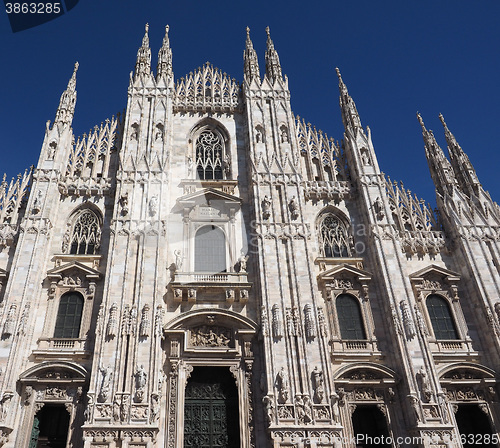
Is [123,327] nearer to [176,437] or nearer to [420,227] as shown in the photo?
[176,437]

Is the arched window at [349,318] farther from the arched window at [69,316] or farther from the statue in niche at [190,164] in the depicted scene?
the arched window at [69,316]

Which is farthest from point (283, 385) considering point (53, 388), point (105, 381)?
point (53, 388)

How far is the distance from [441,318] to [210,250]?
35.6ft

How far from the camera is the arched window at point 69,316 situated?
58.6ft

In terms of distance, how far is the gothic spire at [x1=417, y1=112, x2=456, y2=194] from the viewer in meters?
22.6

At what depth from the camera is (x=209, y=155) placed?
2388cm

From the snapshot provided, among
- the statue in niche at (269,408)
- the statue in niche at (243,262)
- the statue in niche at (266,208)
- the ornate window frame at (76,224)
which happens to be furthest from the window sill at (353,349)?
the ornate window frame at (76,224)

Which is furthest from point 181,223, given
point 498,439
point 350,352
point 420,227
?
point 498,439

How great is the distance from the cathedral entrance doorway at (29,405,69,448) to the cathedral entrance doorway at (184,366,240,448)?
14.9 ft

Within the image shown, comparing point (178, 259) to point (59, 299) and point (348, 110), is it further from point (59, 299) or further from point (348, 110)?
point (348, 110)

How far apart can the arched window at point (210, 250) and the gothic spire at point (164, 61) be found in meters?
10.4

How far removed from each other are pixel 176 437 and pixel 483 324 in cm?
1354

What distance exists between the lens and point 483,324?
18.8 meters

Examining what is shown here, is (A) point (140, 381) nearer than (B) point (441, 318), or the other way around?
(A) point (140, 381)
